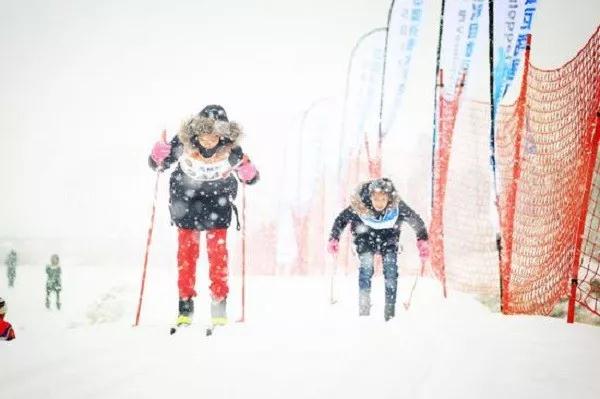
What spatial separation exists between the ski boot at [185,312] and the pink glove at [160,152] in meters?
1.20

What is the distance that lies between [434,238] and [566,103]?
2046mm

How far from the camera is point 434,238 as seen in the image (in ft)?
17.6

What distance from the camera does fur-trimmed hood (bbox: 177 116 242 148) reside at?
3.61 m

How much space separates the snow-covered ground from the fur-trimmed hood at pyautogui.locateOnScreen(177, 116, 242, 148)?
153 cm

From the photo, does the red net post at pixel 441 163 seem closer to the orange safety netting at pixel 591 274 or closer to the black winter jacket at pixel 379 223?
the black winter jacket at pixel 379 223

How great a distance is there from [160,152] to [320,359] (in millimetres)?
2304

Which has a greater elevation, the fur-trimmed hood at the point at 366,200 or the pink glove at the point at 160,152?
the pink glove at the point at 160,152

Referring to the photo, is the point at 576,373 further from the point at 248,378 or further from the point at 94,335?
the point at 94,335

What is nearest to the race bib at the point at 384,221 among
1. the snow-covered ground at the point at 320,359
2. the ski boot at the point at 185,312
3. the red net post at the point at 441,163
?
the snow-covered ground at the point at 320,359

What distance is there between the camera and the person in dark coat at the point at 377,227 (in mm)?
3877

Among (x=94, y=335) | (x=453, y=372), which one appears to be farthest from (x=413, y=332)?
(x=94, y=335)

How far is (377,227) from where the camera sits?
12.9 ft

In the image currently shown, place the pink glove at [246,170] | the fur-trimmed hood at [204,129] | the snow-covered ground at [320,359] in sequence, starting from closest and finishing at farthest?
the snow-covered ground at [320,359]
the fur-trimmed hood at [204,129]
the pink glove at [246,170]

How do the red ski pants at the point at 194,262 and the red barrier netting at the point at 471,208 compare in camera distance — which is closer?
the red ski pants at the point at 194,262
